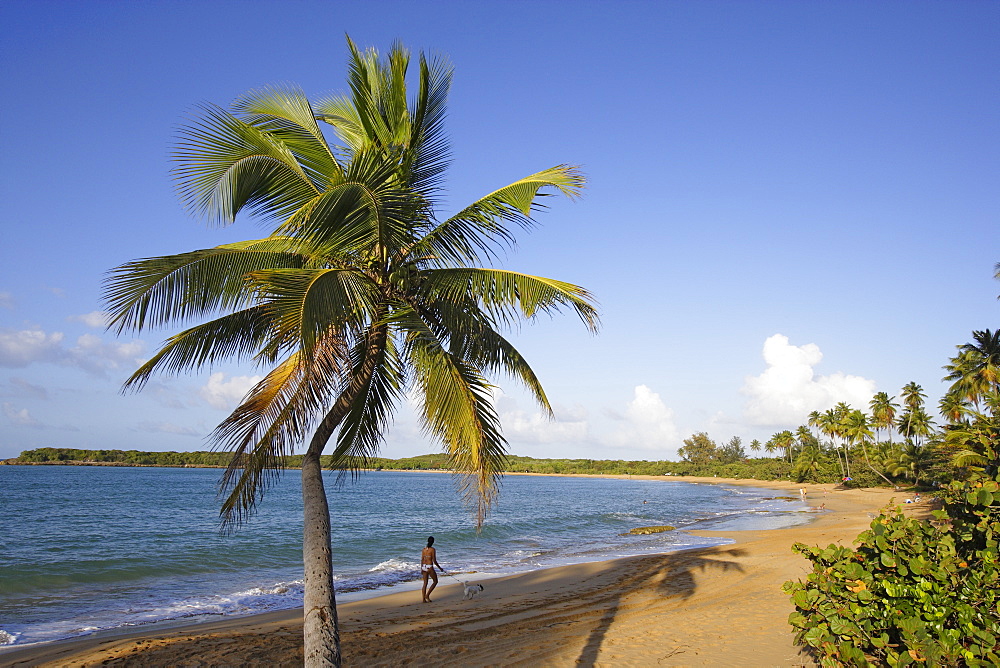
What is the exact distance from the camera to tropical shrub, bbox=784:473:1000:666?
3613mm

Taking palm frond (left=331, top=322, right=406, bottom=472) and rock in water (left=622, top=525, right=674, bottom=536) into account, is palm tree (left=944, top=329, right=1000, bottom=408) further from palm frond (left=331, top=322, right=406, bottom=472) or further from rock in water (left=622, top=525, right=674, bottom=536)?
palm frond (left=331, top=322, right=406, bottom=472)

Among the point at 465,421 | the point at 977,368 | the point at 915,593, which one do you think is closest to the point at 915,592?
the point at 915,593

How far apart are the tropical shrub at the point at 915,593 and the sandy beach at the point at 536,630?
122 inches

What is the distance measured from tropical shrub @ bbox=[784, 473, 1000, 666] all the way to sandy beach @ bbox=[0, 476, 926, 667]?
309 cm

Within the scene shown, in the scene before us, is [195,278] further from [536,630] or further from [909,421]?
[909,421]

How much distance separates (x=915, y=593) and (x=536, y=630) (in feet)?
22.3

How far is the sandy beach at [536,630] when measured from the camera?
7918mm

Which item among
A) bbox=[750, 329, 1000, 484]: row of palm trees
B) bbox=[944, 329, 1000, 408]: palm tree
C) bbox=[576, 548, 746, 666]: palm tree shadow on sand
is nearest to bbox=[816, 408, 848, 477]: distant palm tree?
bbox=[750, 329, 1000, 484]: row of palm trees

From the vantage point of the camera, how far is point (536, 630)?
9.53m

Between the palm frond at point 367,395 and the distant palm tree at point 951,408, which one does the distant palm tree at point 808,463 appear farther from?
the palm frond at point 367,395

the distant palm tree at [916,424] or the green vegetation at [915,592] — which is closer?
the green vegetation at [915,592]

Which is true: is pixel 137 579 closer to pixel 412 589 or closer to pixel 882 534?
pixel 412 589

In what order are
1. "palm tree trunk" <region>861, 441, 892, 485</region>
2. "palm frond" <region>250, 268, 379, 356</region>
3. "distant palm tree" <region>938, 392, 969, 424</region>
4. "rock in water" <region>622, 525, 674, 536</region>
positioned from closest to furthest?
"palm frond" <region>250, 268, 379, 356</region> → "rock in water" <region>622, 525, 674, 536</region> → "distant palm tree" <region>938, 392, 969, 424</region> → "palm tree trunk" <region>861, 441, 892, 485</region>

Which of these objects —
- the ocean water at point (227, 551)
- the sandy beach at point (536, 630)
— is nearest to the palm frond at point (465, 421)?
the ocean water at point (227, 551)
